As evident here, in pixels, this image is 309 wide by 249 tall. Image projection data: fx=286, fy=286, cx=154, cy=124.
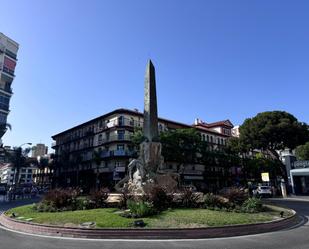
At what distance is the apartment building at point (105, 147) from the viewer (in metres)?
51.4

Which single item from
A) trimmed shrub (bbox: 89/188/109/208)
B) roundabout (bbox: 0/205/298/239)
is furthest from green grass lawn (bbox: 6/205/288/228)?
trimmed shrub (bbox: 89/188/109/208)

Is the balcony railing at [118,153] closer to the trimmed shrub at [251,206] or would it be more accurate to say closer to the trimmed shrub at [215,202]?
the trimmed shrub at [215,202]

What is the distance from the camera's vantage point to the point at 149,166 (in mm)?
20859

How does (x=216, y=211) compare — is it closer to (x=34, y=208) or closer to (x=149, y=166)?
(x=149, y=166)

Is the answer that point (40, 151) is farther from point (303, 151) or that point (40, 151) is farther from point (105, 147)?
point (303, 151)

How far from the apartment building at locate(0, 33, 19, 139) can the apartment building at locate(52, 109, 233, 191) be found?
557 inches

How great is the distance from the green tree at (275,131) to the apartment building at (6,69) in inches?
2091

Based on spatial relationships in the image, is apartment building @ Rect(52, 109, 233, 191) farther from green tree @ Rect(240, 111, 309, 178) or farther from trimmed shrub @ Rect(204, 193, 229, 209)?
trimmed shrub @ Rect(204, 193, 229, 209)

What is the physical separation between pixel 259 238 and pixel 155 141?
40.2 feet

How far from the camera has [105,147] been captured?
53.8 metres

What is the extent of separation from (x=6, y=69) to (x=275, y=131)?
6249 cm

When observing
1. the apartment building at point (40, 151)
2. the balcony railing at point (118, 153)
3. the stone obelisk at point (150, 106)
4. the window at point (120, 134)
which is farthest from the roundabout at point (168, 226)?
the apartment building at point (40, 151)

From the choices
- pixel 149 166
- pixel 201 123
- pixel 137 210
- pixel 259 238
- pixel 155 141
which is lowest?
pixel 259 238

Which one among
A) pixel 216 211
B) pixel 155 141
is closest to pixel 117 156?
pixel 155 141
